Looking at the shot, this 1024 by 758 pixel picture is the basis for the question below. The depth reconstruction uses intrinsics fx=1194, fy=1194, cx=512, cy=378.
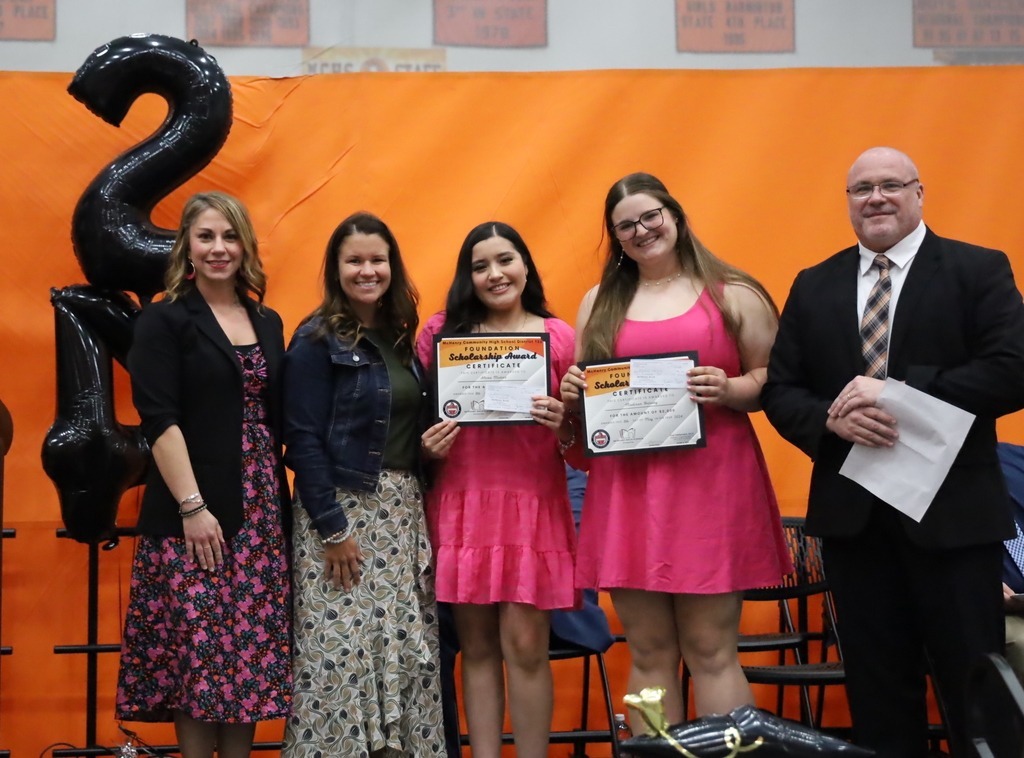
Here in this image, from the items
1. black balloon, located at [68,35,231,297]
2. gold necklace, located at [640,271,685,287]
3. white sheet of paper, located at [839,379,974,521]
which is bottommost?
white sheet of paper, located at [839,379,974,521]

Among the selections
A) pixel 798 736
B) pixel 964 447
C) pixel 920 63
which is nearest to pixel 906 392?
pixel 964 447

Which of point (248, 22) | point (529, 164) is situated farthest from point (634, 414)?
point (248, 22)

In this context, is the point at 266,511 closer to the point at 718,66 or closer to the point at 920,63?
the point at 718,66

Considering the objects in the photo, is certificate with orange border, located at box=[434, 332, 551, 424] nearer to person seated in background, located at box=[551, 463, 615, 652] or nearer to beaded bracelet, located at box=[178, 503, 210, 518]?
person seated in background, located at box=[551, 463, 615, 652]

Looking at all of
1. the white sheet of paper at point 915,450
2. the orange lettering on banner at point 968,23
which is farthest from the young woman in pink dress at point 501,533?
the orange lettering on banner at point 968,23

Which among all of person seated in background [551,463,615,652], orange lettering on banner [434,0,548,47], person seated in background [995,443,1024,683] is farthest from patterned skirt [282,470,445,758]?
orange lettering on banner [434,0,548,47]

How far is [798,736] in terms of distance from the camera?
160cm

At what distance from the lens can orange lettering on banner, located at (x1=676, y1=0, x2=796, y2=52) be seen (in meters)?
4.38

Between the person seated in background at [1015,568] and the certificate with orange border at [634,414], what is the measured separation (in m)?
0.76

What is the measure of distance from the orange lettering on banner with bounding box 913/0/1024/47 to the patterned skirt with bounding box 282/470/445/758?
2.70 meters

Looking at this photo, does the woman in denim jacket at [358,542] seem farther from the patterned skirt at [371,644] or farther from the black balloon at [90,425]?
the black balloon at [90,425]

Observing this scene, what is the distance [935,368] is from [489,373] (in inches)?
43.4

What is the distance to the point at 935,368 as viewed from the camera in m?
2.63

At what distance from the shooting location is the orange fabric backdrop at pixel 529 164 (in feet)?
13.6
